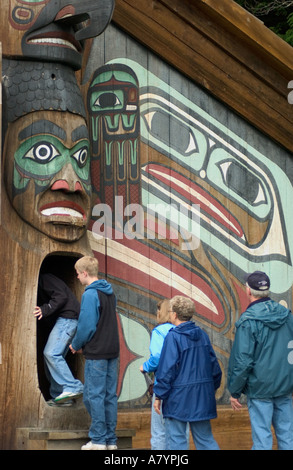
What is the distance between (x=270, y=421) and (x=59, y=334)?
195 cm

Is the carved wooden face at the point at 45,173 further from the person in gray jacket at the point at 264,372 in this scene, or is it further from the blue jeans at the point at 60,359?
the person in gray jacket at the point at 264,372

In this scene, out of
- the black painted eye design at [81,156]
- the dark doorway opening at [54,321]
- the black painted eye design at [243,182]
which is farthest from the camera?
the black painted eye design at [243,182]

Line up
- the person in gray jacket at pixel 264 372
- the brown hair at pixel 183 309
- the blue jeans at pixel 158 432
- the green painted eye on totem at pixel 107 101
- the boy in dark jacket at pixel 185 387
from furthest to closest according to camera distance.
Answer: the green painted eye on totem at pixel 107 101 < the blue jeans at pixel 158 432 < the brown hair at pixel 183 309 < the person in gray jacket at pixel 264 372 < the boy in dark jacket at pixel 185 387

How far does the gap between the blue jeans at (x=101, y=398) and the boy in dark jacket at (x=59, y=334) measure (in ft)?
1.46

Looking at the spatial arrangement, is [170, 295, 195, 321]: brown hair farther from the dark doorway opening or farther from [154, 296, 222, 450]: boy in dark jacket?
the dark doorway opening

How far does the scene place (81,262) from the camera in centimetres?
731

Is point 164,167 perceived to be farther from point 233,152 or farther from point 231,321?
point 231,321

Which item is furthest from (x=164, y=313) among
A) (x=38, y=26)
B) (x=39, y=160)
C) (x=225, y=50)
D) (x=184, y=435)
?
(x=225, y=50)

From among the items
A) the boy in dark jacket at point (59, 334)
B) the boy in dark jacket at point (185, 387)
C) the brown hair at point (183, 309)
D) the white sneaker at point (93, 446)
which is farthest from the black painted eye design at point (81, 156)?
the white sneaker at point (93, 446)

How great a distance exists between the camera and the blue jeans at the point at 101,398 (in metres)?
7.11

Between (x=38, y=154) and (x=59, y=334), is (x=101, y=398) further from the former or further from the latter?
(x=38, y=154)

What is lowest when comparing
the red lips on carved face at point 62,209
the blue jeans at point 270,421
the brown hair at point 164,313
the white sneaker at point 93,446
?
the white sneaker at point 93,446

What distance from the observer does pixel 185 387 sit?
6703mm

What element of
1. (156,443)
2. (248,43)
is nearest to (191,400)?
(156,443)
